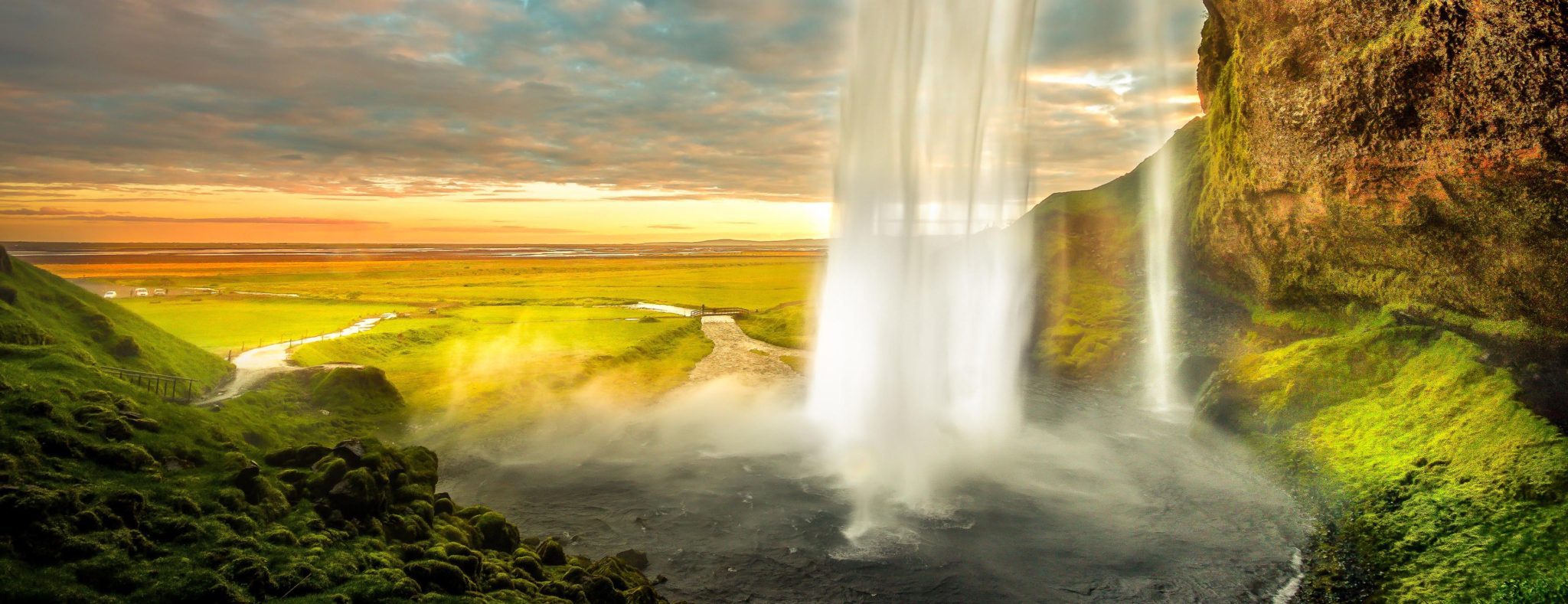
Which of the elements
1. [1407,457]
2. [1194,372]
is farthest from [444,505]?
[1194,372]

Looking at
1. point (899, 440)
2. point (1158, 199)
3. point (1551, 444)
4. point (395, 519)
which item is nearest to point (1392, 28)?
point (1551, 444)

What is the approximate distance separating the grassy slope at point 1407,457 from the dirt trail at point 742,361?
86.3 ft

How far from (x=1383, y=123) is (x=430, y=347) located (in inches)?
2208

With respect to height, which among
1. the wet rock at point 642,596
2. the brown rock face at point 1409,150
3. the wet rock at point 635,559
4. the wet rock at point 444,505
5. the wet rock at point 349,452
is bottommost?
the wet rock at point 635,559

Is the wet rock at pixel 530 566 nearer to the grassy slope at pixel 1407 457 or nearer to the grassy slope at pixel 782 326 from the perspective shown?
the grassy slope at pixel 1407 457

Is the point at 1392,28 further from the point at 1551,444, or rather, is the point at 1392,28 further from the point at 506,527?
the point at 506,527

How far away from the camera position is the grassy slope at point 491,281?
3602 inches

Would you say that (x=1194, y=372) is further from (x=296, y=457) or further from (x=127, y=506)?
(x=127, y=506)

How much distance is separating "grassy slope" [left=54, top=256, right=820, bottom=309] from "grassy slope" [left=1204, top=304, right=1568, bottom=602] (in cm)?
6143

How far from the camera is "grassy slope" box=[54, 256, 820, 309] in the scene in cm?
9150

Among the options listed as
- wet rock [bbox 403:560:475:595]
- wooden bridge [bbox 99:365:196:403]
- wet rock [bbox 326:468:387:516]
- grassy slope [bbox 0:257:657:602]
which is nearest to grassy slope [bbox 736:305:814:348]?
wooden bridge [bbox 99:365:196:403]

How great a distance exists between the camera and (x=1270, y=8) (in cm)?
3322

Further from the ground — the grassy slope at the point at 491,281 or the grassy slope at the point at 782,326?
the grassy slope at the point at 491,281

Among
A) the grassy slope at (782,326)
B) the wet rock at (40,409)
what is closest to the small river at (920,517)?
the wet rock at (40,409)
